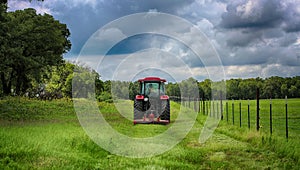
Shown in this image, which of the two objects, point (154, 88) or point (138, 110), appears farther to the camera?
point (154, 88)

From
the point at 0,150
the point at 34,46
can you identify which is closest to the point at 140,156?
the point at 0,150

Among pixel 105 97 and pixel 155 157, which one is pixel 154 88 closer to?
pixel 155 157

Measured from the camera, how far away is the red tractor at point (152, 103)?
65.8 ft

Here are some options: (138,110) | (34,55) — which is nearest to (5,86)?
(34,55)

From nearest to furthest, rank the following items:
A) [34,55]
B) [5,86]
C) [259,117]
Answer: [259,117], [34,55], [5,86]

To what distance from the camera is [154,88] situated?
2184cm

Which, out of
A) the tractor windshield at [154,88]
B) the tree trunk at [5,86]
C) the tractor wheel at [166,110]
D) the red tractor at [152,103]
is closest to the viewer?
the tractor wheel at [166,110]

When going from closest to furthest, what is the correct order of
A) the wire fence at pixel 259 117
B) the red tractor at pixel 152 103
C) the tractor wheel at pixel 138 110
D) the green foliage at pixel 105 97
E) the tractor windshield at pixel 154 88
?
the wire fence at pixel 259 117
the red tractor at pixel 152 103
the tractor wheel at pixel 138 110
the tractor windshield at pixel 154 88
the green foliage at pixel 105 97

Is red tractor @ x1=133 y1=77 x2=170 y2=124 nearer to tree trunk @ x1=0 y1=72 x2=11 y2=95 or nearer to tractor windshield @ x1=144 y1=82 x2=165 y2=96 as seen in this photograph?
tractor windshield @ x1=144 y1=82 x2=165 y2=96

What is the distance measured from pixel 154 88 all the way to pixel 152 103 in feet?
3.67

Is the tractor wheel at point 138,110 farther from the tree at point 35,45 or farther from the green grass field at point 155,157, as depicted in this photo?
the tree at point 35,45

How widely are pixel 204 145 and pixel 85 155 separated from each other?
440 cm

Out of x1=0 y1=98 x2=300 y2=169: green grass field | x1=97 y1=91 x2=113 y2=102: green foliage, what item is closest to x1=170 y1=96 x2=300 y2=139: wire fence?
x1=0 y1=98 x2=300 y2=169: green grass field

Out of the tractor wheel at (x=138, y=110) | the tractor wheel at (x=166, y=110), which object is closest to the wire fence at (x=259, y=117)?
the tractor wheel at (x=166, y=110)
